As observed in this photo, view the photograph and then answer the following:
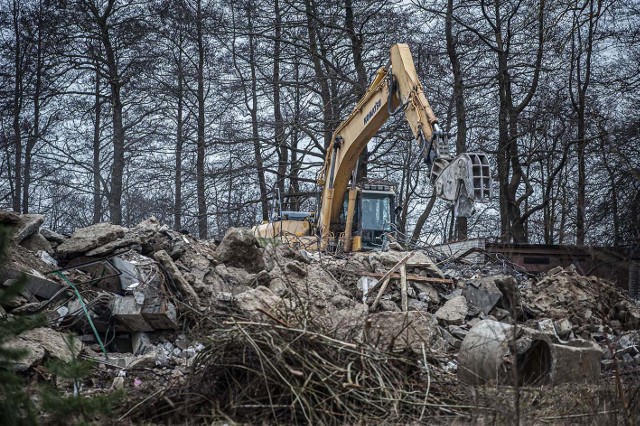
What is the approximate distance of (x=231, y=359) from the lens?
15.2 feet

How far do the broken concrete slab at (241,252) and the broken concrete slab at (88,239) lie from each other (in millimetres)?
1561

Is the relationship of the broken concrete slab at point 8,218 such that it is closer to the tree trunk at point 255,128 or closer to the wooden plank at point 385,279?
the wooden plank at point 385,279

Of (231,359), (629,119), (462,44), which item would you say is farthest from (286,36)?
(231,359)

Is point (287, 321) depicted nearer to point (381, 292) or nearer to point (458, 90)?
point (381, 292)

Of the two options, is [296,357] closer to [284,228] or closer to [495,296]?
[495,296]

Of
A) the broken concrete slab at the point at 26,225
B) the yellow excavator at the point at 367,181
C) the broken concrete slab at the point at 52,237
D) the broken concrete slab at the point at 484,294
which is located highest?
the yellow excavator at the point at 367,181

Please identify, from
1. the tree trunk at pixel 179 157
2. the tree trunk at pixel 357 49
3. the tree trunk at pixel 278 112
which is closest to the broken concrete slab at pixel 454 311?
the tree trunk at pixel 278 112

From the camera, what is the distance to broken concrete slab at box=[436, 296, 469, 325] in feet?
31.1

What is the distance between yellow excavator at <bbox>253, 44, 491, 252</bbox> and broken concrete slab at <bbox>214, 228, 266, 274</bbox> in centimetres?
42

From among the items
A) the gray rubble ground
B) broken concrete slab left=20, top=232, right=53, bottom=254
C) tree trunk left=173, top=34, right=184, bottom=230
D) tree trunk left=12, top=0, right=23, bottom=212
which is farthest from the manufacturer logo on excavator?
tree trunk left=12, top=0, right=23, bottom=212

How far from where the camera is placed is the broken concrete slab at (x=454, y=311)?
9469mm

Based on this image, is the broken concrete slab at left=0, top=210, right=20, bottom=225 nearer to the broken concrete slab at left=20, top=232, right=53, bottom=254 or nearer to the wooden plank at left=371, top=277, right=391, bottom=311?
the broken concrete slab at left=20, top=232, right=53, bottom=254

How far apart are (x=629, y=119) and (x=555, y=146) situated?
6334mm

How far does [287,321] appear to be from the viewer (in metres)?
4.83
